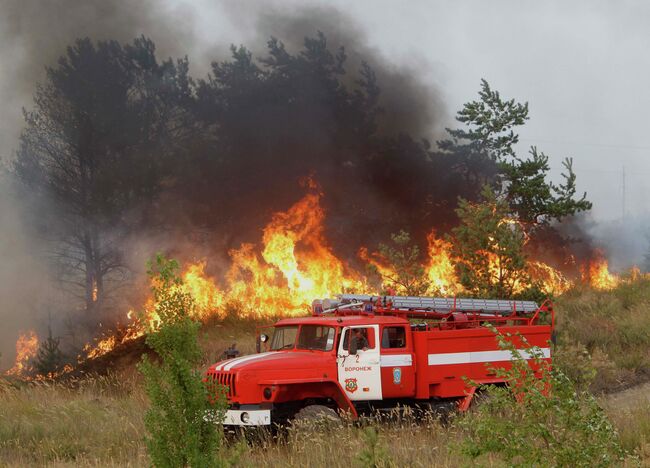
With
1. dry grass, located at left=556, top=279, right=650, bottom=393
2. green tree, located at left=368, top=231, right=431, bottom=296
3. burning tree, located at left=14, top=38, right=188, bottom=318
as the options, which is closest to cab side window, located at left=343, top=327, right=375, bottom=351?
dry grass, located at left=556, top=279, right=650, bottom=393

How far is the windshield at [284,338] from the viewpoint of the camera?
41.8 feet

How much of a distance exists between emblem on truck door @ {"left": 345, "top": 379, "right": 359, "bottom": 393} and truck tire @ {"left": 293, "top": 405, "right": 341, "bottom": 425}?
427 millimetres

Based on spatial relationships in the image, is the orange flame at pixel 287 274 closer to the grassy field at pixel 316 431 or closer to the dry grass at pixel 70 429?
the grassy field at pixel 316 431

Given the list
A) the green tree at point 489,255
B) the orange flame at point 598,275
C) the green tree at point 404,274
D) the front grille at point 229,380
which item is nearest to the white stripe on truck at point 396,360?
the front grille at point 229,380

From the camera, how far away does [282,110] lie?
29.1m

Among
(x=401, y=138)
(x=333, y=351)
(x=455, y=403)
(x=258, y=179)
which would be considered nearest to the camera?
(x=333, y=351)

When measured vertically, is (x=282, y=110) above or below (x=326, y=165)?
above

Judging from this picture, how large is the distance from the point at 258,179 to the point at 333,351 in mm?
16501

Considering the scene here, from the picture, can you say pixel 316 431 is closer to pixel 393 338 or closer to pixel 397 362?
pixel 397 362

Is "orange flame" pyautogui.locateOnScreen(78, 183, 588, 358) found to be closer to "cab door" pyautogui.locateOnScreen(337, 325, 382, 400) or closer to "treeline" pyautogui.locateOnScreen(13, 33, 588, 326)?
"treeline" pyautogui.locateOnScreen(13, 33, 588, 326)

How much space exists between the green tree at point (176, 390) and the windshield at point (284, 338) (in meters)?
5.97

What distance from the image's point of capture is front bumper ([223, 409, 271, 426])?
11156mm

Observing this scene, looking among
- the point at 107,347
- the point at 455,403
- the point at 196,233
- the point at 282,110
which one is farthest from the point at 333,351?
the point at 282,110

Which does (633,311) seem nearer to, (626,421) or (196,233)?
(626,421)
